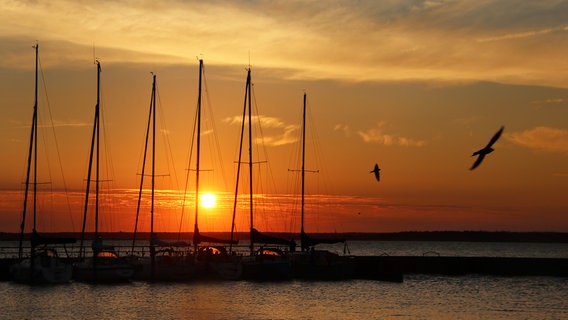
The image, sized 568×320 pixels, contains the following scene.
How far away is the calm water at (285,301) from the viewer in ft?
162

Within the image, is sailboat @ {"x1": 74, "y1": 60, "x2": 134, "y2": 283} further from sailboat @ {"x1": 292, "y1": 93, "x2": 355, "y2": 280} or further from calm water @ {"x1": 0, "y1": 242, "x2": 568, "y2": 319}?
sailboat @ {"x1": 292, "y1": 93, "x2": 355, "y2": 280}

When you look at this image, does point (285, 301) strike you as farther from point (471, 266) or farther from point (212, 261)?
point (471, 266)

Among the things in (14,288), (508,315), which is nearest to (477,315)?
(508,315)

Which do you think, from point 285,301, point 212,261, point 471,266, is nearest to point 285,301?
point 285,301

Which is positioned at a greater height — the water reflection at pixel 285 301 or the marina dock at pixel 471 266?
the marina dock at pixel 471 266

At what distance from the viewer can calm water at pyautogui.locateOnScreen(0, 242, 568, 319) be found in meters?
49.4

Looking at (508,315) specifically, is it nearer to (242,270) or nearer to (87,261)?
(242,270)

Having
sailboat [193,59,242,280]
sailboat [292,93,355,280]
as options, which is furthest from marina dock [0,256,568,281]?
sailboat [193,59,242,280]

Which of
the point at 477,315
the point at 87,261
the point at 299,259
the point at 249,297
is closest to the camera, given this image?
the point at 477,315

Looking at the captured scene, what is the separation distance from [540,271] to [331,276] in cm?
2503

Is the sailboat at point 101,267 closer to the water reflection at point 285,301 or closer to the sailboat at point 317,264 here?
the water reflection at point 285,301

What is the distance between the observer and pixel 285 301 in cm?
5603

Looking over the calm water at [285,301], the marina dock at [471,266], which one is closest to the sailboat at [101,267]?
the calm water at [285,301]

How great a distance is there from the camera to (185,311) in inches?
1981
